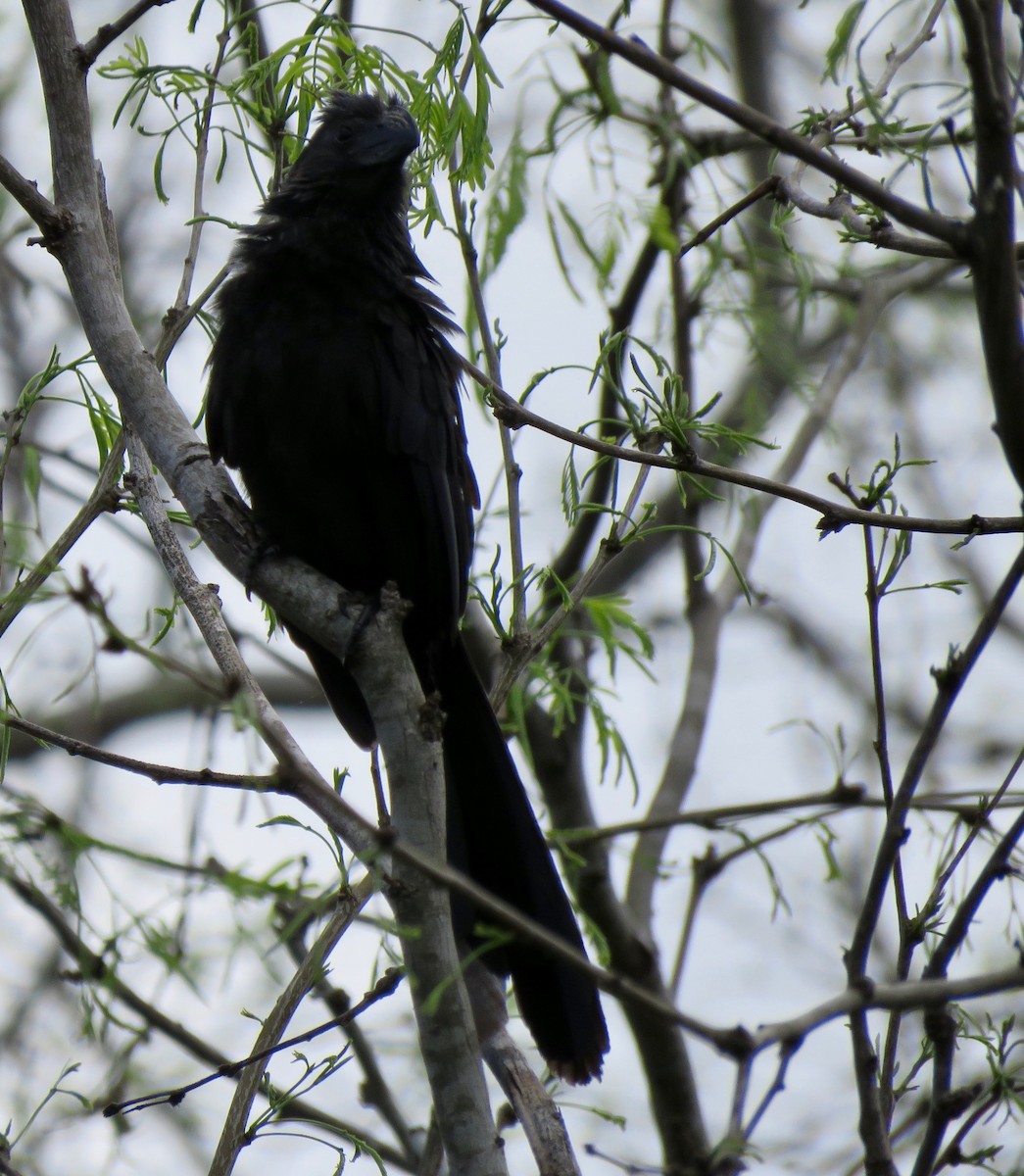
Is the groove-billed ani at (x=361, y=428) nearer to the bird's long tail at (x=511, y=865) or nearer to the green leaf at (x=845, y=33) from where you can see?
the bird's long tail at (x=511, y=865)

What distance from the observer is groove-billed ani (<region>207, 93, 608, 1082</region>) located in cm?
350

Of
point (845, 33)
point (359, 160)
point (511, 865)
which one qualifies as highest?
point (359, 160)

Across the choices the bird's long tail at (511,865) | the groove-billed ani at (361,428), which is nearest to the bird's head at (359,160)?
the groove-billed ani at (361,428)

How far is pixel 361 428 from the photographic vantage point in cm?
356

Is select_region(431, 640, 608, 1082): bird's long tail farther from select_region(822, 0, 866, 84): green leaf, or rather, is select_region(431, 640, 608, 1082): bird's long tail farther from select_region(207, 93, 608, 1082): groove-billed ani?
select_region(822, 0, 866, 84): green leaf

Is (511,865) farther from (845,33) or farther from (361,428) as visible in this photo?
(845,33)

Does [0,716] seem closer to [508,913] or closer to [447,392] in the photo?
[508,913]

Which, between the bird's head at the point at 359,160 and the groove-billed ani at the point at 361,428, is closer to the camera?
the groove-billed ani at the point at 361,428

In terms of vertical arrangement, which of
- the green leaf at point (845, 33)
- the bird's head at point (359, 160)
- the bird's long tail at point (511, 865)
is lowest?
the bird's long tail at point (511, 865)

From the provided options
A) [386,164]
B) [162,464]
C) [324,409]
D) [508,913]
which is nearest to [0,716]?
[162,464]

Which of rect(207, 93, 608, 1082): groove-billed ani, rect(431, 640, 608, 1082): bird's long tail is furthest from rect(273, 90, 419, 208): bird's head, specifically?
rect(431, 640, 608, 1082): bird's long tail

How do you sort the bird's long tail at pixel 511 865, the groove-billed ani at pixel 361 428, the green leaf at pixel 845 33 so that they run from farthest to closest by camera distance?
the groove-billed ani at pixel 361 428 → the bird's long tail at pixel 511 865 → the green leaf at pixel 845 33

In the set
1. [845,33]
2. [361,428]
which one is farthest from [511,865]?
[845,33]

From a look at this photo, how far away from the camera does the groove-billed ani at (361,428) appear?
350cm
